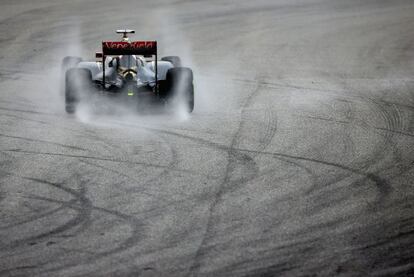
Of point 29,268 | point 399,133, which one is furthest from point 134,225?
point 399,133

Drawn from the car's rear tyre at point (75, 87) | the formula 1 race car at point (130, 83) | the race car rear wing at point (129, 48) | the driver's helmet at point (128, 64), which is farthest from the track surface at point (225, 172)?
the race car rear wing at point (129, 48)

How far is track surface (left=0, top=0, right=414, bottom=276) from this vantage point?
30.7 ft

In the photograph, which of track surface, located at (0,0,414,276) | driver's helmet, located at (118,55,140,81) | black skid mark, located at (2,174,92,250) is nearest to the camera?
track surface, located at (0,0,414,276)

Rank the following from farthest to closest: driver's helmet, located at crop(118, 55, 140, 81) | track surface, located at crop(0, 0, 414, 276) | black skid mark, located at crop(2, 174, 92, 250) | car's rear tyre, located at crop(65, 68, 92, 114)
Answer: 1. driver's helmet, located at crop(118, 55, 140, 81)
2. car's rear tyre, located at crop(65, 68, 92, 114)
3. black skid mark, located at crop(2, 174, 92, 250)
4. track surface, located at crop(0, 0, 414, 276)

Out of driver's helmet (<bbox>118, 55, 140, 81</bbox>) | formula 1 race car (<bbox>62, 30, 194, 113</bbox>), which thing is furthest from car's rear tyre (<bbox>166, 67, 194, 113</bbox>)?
driver's helmet (<bbox>118, 55, 140, 81</bbox>)

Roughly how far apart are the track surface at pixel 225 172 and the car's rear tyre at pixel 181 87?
0.34 metres

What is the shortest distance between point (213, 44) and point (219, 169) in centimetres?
1378

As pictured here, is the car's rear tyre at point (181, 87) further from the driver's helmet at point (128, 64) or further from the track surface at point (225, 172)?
the driver's helmet at point (128, 64)

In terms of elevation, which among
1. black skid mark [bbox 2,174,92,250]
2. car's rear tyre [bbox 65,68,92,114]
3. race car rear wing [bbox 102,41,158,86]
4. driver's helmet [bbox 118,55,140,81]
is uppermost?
race car rear wing [bbox 102,41,158,86]

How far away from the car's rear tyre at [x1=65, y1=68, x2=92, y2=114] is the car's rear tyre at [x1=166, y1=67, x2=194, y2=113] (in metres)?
1.57

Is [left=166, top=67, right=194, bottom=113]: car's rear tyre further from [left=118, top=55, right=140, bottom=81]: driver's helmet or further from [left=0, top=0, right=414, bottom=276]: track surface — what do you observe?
[left=118, top=55, right=140, bottom=81]: driver's helmet

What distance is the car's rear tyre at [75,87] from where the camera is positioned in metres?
16.4

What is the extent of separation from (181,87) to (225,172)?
13.7ft

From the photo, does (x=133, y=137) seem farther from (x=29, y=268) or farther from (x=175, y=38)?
(x=175, y=38)
